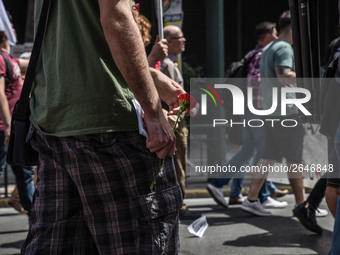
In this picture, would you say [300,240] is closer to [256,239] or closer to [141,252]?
[256,239]

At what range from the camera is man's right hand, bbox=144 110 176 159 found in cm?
226

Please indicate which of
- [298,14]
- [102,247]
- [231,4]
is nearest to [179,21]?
[298,14]

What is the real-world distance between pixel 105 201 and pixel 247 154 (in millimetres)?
4490

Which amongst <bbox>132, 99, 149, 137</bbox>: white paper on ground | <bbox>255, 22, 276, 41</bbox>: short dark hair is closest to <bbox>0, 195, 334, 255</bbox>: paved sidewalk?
<bbox>255, 22, 276, 41</bbox>: short dark hair

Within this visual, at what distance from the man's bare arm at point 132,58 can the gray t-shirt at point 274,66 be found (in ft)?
12.7

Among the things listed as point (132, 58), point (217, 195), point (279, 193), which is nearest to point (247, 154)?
point (217, 195)

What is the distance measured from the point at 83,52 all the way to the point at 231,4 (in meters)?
15.7

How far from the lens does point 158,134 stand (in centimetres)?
226

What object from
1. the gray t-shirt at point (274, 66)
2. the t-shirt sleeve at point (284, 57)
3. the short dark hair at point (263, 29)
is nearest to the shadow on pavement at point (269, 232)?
the gray t-shirt at point (274, 66)

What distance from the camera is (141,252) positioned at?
233 cm

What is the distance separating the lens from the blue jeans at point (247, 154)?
646 centimetres

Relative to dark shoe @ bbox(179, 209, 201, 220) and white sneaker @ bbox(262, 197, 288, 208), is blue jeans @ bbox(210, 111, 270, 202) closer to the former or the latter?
white sneaker @ bbox(262, 197, 288, 208)

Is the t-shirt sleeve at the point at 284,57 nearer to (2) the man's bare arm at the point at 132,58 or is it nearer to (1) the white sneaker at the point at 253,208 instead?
(1) the white sneaker at the point at 253,208

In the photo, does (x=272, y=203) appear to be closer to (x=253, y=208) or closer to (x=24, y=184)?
(x=253, y=208)
